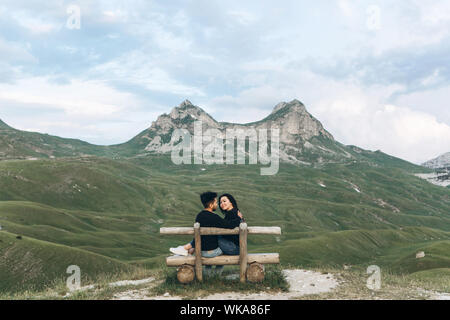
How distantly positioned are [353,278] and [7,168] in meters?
202

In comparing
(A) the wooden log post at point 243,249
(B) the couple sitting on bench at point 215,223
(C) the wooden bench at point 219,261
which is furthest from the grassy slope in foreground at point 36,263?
(A) the wooden log post at point 243,249

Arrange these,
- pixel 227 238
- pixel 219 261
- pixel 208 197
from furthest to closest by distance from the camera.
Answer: pixel 227 238 → pixel 208 197 → pixel 219 261

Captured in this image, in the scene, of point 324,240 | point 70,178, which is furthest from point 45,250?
point 70,178

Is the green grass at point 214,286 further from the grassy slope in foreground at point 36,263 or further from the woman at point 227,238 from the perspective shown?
the grassy slope in foreground at point 36,263

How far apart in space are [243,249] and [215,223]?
195cm

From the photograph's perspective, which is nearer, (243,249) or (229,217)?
(243,249)

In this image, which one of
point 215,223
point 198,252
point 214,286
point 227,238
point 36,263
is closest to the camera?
point 214,286

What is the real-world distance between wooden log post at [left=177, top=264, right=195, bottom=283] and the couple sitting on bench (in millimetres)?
757

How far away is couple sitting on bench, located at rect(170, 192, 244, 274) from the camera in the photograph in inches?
667

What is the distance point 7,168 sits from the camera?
178 metres

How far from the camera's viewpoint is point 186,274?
1681 centimetres

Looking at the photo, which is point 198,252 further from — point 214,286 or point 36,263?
point 36,263

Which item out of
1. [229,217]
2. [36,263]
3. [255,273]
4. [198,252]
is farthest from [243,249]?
[36,263]
